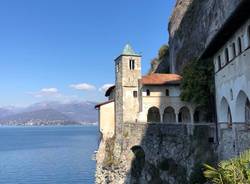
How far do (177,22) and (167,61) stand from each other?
490 inches

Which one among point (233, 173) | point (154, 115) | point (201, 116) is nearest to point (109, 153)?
point (154, 115)

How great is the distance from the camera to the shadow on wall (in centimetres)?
3256

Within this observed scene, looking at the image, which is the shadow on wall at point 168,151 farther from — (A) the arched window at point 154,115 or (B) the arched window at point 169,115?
(B) the arched window at point 169,115

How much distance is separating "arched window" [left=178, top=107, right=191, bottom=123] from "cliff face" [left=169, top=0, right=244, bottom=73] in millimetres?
8242

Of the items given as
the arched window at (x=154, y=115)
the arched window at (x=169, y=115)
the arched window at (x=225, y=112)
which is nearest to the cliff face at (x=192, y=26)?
the arched window at (x=169, y=115)

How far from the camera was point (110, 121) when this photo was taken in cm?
4897

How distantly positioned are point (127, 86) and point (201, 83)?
12735 millimetres

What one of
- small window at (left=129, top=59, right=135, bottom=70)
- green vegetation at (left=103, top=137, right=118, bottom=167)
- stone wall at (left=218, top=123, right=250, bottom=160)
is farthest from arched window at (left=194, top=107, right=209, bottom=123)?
stone wall at (left=218, top=123, right=250, bottom=160)

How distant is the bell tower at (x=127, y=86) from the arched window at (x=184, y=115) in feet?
23.8

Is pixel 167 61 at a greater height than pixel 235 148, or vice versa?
pixel 167 61

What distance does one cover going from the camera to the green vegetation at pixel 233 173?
1283 centimetres

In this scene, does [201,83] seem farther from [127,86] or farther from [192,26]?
[192,26]

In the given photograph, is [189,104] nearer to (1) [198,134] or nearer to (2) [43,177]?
(1) [198,134]

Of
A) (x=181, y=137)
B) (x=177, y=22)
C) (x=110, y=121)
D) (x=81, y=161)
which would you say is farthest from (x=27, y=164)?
(x=181, y=137)
